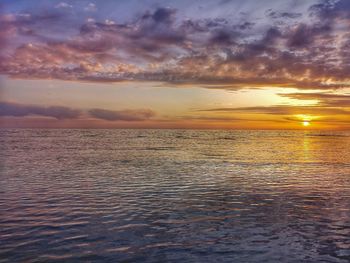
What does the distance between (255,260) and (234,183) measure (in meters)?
17.7

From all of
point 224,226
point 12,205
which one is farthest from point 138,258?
point 12,205

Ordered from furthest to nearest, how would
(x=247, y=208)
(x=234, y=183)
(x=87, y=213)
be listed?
1. (x=234, y=183)
2. (x=247, y=208)
3. (x=87, y=213)

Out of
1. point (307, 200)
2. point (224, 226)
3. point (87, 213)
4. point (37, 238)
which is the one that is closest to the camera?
point (37, 238)

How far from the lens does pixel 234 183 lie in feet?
96.7

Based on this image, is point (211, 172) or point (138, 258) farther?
point (211, 172)

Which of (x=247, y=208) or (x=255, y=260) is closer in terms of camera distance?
(x=255, y=260)

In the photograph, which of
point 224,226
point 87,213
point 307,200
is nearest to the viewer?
point 224,226

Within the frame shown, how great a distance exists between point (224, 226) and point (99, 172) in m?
22.3

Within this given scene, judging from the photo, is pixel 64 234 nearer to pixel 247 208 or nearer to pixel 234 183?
pixel 247 208

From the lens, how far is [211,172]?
36969 millimetres

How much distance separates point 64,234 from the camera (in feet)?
47.9

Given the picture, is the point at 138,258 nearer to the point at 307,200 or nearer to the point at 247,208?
the point at 247,208

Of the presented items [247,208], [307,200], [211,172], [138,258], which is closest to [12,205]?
[138,258]

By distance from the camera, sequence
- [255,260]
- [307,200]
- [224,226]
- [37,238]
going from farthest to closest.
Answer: [307,200]
[224,226]
[37,238]
[255,260]
